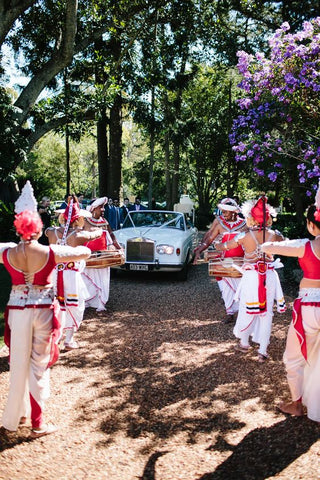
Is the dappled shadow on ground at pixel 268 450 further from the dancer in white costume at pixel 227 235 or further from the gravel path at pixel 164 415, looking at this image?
the dancer in white costume at pixel 227 235

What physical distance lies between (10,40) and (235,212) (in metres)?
12.3

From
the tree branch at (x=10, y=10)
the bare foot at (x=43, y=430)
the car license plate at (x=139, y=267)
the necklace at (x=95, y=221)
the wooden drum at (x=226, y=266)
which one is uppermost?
the tree branch at (x=10, y=10)

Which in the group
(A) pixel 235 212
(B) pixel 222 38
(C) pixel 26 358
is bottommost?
(C) pixel 26 358

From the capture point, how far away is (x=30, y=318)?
12.6ft

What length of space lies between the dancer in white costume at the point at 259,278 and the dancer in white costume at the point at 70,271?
1.94 meters

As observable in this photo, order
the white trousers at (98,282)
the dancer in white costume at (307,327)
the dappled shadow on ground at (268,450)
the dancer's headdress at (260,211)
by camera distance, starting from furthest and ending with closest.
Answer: the white trousers at (98,282), the dancer's headdress at (260,211), the dancer in white costume at (307,327), the dappled shadow on ground at (268,450)

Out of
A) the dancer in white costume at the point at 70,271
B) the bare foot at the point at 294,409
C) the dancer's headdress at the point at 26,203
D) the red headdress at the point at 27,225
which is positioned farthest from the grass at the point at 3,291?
the bare foot at the point at 294,409

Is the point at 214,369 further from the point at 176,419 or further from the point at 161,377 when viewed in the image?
the point at 176,419

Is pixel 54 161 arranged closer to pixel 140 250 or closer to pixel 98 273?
pixel 140 250

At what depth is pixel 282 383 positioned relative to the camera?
5.05m

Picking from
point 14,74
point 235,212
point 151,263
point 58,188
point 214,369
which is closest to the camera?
point 214,369

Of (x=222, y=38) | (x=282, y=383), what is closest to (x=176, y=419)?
(x=282, y=383)

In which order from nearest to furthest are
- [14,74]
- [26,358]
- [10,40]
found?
[26,358]
[10,40]
[14,74]

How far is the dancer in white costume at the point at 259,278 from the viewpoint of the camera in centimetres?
561
